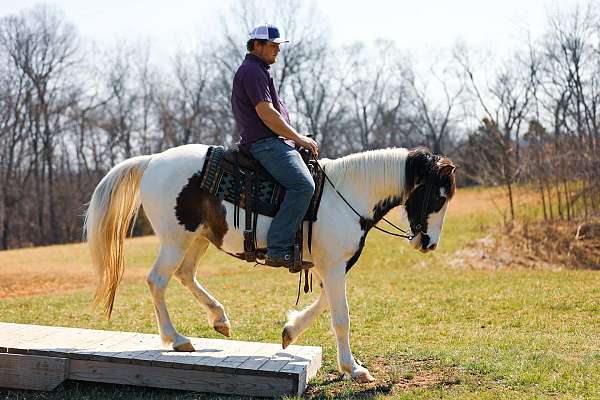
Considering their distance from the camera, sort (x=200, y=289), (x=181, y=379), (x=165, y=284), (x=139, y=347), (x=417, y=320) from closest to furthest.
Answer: (x=181, y=379), (x=165, y=284), (x=139, y=347), (x=200, y=289), (x=417, y=320)

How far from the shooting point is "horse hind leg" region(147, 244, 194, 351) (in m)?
5.45

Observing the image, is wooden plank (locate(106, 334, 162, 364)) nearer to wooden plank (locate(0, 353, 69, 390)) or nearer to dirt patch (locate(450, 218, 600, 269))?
wooden plank (locate(0, 353, 69, 390))

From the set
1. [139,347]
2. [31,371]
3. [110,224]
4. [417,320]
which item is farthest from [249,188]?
[417,320]

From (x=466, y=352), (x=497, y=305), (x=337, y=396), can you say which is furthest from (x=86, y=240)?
(x=497, y=305)

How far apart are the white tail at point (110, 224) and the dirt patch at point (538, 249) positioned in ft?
44.0

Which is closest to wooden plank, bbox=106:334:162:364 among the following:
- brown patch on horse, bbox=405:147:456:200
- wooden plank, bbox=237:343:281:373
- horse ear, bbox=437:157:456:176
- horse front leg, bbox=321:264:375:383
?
wooden plank, bbox=237:343:281:373

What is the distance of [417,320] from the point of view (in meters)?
9.39

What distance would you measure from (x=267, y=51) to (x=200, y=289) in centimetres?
231

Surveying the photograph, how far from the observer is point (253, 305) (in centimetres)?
1140

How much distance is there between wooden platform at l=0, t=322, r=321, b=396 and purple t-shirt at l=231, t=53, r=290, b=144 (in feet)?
6.34

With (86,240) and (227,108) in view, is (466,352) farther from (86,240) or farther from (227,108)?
(227,108)

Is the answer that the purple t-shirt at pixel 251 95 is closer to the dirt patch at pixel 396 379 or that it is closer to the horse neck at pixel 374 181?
the horse neck at pixel 374 181

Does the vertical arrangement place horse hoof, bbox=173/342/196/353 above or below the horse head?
below

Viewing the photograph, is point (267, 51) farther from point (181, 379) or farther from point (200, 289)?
point (181, 379)
